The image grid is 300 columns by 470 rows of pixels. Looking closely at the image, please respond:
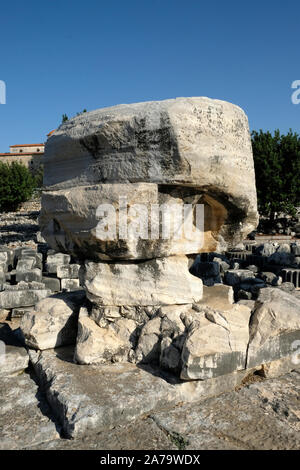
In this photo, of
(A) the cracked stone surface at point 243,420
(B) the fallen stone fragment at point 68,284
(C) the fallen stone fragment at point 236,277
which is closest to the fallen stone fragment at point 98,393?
(A) the cracked stone surface at point 243,420

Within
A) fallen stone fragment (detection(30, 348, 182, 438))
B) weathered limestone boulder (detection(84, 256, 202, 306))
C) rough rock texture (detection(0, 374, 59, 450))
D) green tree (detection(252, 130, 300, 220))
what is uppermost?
green tree (detection(252, 130, 300, 220))

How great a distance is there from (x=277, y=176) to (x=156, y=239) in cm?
1699

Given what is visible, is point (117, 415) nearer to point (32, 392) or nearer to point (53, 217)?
point (32, 392)

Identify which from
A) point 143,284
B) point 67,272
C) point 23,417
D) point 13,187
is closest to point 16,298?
point 67,272

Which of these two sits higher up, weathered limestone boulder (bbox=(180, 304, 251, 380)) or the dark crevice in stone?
weathered limestone boulder (bbox=(180, 304, 251, 380))

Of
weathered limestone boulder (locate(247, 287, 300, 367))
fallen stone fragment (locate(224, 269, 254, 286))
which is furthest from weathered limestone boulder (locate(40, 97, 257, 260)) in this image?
fallen stone fragment (locate(224, 269, 254, 286))

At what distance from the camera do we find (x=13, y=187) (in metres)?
26.2

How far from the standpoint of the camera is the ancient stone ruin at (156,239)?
2.43 metres

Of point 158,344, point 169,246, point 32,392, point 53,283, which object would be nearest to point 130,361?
point 158,344

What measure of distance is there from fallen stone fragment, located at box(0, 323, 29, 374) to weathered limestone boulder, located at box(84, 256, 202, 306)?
0.74 m

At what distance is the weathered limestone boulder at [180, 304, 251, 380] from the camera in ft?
7.46

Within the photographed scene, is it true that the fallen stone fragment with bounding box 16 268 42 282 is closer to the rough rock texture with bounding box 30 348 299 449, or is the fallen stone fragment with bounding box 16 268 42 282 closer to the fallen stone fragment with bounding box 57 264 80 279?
the fallen stone fragment with bounding box 57 264 80 279

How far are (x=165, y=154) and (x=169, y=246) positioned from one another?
2.29 ft

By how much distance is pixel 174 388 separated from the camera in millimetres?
2322
